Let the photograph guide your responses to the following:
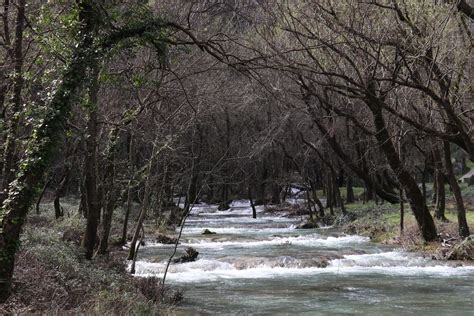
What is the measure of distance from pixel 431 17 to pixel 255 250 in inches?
458

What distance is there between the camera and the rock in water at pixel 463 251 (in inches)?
636

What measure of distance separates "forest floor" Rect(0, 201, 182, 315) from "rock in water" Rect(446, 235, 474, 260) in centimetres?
915

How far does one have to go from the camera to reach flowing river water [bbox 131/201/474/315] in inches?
425

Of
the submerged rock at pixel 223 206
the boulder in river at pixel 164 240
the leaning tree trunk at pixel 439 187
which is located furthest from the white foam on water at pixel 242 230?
the submerged rock at pixel 223 206

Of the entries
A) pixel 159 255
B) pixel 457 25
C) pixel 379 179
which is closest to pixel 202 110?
pixel 159 255

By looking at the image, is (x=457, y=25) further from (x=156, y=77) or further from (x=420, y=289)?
(x=156, y=77)

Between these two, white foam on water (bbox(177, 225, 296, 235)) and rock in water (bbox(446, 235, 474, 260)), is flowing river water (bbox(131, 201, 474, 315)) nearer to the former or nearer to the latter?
rock in water (bbox(446, 235, 474, 260))

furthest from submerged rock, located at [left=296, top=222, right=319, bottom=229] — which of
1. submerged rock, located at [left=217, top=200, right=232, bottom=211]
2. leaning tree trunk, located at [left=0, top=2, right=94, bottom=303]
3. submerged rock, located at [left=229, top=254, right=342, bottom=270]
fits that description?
leaning tree trunk, located at [left=0, top=2, right=94, bottom=303]

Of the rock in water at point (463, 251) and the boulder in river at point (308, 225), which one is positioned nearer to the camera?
the rock in water at point (463, 251)

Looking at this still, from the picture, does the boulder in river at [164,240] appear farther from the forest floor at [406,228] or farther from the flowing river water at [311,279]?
the forest floor at [406,228]

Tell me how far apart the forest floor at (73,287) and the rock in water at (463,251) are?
9153 millimetres

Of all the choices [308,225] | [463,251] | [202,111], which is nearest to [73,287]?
[202,111]

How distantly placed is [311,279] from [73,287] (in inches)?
280

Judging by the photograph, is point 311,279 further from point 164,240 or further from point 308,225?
point 308,225
